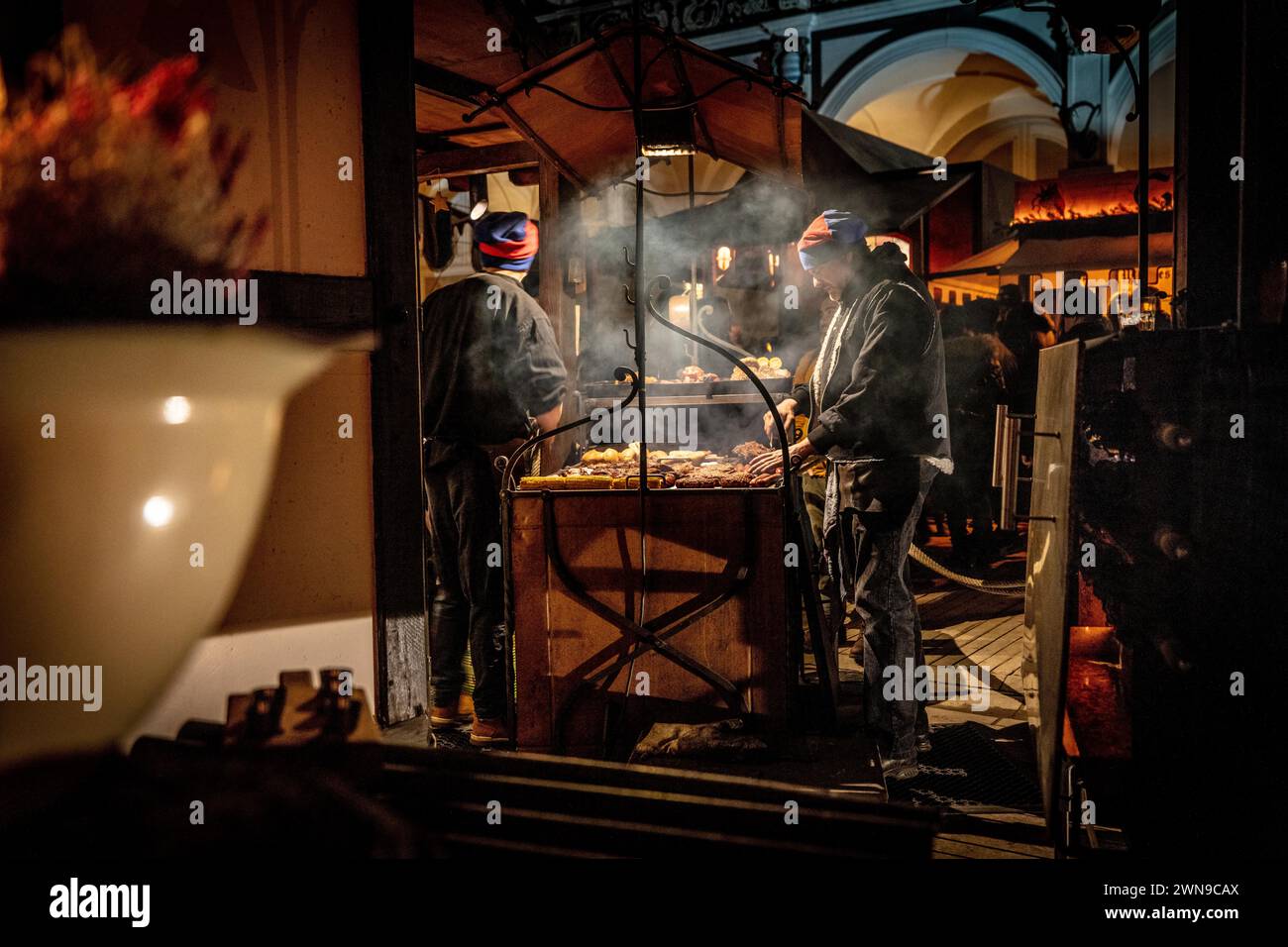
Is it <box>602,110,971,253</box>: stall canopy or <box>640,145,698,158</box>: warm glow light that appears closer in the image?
<box>640,145,698,158</box>: warm glow light

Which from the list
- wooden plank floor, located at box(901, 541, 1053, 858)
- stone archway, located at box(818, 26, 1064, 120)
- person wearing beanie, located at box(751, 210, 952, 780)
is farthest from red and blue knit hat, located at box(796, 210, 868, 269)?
stone archway, located at box(818, 26, 1064, 120)

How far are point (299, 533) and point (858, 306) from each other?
3132 mm

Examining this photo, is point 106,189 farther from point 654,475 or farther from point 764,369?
point 764,369

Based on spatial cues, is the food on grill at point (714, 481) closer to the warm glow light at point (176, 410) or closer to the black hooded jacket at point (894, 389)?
the black hooded jacket at point (894, 389)

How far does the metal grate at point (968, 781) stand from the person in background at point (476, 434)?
2353 mm

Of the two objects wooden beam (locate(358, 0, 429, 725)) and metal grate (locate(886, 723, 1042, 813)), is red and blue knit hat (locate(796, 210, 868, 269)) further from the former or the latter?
metal grate (locate(886, 723, 1042, 813))

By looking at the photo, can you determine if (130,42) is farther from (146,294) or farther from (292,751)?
(292,751)

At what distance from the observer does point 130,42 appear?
367cm

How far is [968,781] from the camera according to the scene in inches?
190

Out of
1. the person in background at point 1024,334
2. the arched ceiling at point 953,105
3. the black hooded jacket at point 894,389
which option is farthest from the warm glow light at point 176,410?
the arched ceiling at point 953,105

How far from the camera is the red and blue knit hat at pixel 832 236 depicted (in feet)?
17.0

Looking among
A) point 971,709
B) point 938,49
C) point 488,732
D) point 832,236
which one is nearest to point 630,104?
point 832,236

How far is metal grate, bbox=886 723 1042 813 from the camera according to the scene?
456 cm

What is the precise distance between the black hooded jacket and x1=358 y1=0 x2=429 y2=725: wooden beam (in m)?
2.13
